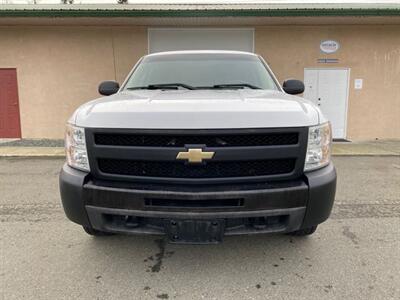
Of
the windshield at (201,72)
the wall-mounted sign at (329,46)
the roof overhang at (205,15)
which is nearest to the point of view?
the windshield at (201,72)

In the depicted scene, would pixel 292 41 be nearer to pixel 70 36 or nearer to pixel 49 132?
pixel 70 36

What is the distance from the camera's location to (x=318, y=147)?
2.55m

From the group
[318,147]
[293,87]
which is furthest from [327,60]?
[318,147]

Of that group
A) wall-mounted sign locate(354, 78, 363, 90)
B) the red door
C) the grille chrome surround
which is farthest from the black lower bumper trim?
the red door

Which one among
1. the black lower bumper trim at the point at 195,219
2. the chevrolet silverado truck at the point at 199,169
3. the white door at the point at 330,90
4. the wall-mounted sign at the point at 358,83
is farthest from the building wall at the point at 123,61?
the black lower bumper trim at the point at 195,219

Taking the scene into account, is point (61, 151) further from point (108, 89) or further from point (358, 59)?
point (358, 59)

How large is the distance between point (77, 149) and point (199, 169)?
1.02m

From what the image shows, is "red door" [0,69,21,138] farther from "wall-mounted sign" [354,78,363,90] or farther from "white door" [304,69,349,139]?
"wall-mounted sign" [354,78,363,90]

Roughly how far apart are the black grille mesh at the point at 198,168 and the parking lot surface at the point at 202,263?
0.96 metres

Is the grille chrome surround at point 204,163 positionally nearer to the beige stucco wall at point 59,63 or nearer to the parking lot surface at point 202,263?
the parking lot surface at point 202,263

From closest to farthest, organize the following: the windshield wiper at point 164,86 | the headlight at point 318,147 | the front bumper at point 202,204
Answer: the front bumper at point 202,204 < the headlight at point 318,147 < the windshield wiper at point 164,86

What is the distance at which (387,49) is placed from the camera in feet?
33.5

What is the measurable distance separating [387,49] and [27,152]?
11253mm

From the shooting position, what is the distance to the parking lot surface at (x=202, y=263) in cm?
259
